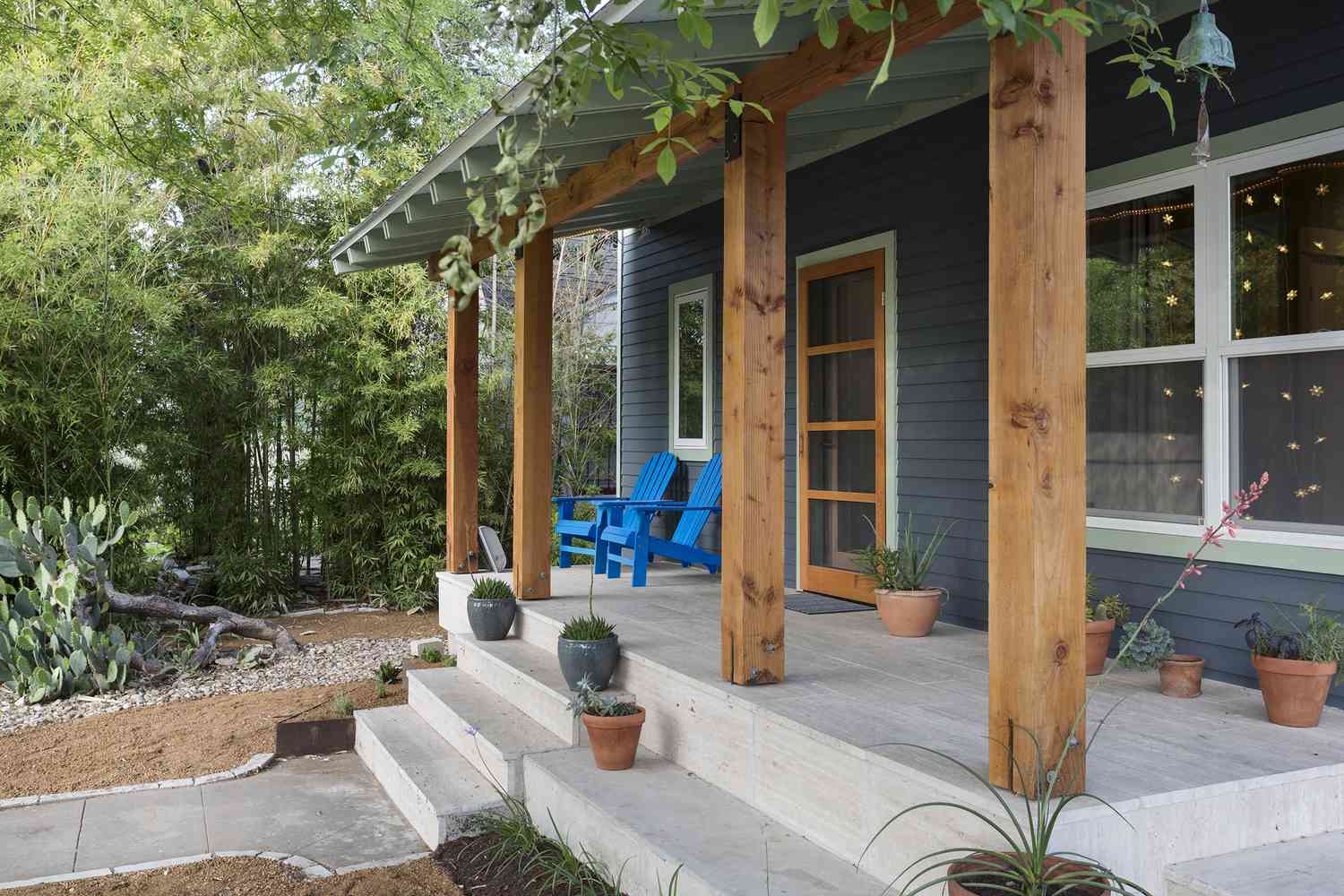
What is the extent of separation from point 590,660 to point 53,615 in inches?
149

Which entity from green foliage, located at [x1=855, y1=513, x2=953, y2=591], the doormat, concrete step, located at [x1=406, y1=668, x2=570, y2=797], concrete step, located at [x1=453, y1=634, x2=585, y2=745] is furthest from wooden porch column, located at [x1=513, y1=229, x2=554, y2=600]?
green foliage, located at [x1=855, y1=513, x2=953, y2=591]

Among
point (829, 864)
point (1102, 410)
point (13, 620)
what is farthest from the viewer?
point (13, 620)

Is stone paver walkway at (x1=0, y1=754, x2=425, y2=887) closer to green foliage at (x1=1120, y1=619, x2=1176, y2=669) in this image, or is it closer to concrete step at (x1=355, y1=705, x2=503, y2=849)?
concrete step at (x1=355, y1=705, x2=503, y2=849)

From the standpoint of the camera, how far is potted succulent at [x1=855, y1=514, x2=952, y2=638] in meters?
4.46

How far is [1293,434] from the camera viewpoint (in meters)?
3.48

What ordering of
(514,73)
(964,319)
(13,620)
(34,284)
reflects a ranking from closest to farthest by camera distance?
(964,319) < (13,620) < (34,284) < (514,73)

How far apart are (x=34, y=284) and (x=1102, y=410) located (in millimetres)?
6599

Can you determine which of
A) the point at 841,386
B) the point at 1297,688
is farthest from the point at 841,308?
the point at 1297,688

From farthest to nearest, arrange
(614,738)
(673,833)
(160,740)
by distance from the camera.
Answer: (160,740) < (614,738) < (673,833)

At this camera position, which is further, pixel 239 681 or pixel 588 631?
pixel 239 681

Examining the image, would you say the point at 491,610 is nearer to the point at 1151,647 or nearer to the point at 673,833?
the point at 673,833

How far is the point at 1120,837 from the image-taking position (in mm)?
2348

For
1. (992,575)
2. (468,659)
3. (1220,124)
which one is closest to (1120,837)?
(992,575)

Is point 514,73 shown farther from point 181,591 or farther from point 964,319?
point 964,319
